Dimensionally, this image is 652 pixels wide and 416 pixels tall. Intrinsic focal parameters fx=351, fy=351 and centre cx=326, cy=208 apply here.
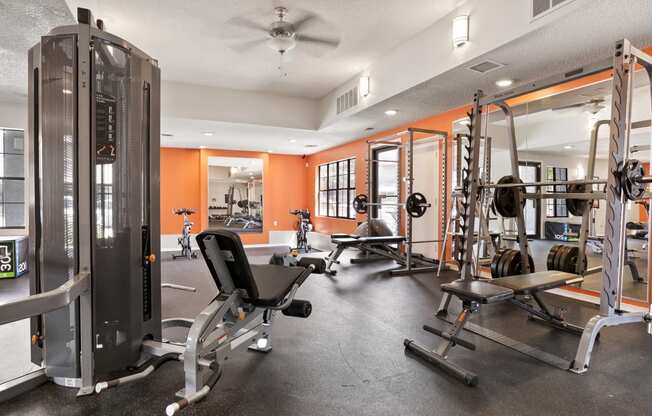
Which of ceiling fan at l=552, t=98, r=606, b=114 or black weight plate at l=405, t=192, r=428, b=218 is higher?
ceiling fan at l=552, t=98, r=606, b=114

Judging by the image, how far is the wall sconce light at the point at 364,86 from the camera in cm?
495

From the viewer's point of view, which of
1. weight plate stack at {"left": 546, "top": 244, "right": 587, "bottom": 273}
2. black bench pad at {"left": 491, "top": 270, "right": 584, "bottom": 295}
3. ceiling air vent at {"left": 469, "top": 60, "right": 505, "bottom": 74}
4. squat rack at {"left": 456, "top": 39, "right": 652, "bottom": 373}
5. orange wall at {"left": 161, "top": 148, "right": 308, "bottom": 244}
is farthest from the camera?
orange wall at {"left": 161, "top": 148, "right": 308, "bottom": 244}

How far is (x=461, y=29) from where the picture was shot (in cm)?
331

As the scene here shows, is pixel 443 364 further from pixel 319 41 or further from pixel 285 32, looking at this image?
pixel 319 41

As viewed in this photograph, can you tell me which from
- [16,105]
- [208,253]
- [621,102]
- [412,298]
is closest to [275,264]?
[208,253]

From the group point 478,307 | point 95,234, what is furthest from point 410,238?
point 95,234

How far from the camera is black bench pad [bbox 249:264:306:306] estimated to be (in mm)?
1995

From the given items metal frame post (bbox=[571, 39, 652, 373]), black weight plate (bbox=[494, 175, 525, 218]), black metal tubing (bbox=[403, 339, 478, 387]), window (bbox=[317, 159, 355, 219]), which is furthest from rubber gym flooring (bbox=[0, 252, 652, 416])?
window (bbox=[317, 159, 355, 219])

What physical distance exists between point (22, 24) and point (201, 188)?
5586 millimetres

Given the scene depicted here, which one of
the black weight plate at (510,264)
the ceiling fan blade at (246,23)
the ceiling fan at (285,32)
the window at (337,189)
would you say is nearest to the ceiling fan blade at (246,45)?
the ceiling fan at (285,32)

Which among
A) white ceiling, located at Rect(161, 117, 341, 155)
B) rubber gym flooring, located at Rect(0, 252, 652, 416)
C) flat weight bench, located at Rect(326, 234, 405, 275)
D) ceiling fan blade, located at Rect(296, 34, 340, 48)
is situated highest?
ceiling fan blade, located at Rect(296, 34, 340, 48)

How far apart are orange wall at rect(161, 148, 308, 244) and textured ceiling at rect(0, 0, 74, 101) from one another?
432cm

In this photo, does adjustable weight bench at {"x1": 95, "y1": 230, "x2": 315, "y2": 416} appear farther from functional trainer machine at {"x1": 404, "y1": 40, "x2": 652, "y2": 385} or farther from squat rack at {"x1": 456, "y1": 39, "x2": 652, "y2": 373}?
squat rack at {"x1": 456, "y1": 39, "x2": 652, "y2": 373}

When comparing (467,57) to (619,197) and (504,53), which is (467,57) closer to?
(504,53)
